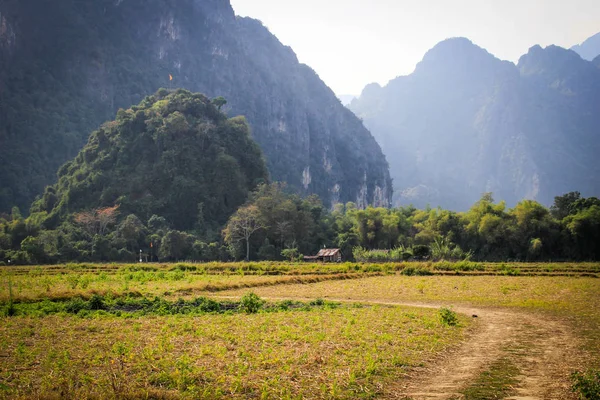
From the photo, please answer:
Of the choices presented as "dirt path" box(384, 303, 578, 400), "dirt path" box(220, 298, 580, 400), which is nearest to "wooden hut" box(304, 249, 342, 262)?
"dirt path" box(220, 298, 580, 400)

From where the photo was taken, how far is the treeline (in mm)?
65938

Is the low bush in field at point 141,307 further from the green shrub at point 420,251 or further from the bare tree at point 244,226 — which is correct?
the bare tree at point 244,226

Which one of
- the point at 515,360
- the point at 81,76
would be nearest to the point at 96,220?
the point at 515,360

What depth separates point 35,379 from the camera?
902 centimetres

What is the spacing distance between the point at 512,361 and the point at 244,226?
2603 inches

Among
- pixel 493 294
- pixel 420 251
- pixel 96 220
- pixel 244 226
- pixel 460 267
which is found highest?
pixel 96 220

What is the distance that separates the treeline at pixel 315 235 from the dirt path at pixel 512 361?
1913 inches

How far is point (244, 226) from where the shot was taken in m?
76.0

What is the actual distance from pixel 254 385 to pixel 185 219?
90.2 meters

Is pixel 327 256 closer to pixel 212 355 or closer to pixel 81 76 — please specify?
pixel 212 355

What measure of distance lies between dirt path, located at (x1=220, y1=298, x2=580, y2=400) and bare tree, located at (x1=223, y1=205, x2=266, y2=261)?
59234 millimetres

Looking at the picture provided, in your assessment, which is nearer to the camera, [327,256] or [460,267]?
[460,267]

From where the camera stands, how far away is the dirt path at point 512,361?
29.6 feet

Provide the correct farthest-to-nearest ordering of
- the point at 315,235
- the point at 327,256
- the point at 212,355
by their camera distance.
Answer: the point at 315,235
the point at 327,256
the point at 212,355
